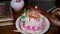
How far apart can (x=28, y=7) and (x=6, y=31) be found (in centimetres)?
30

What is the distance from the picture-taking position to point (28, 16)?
101 cm

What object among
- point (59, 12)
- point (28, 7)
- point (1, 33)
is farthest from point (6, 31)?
point (59, 12)

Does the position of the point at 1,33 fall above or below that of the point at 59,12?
below

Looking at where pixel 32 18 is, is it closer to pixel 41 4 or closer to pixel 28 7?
pixel 28 7

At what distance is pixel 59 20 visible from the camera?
3.59 ft

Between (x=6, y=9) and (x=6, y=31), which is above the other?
(x=6, y=9)

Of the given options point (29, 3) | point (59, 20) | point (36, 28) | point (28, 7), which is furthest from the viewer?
point (29, 3)

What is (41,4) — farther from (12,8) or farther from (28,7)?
(12,8)

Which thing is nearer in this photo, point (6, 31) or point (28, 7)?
point (6, 31)

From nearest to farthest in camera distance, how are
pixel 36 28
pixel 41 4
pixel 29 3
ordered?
pixel 36 28 → pixel 29 3 → pixel 41 4

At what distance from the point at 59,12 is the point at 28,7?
243mm

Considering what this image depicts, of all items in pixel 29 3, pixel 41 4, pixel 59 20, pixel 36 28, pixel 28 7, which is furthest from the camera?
pixel 41 4

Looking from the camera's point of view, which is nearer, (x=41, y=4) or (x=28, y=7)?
(x=28, y=7)

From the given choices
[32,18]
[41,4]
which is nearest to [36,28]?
[32,18]
